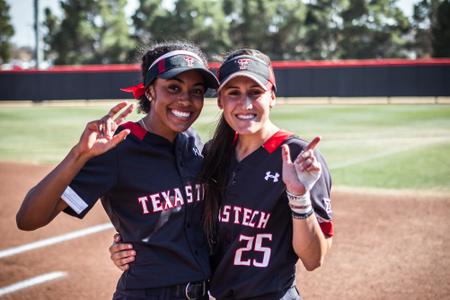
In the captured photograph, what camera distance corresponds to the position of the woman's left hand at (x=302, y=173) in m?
2.22

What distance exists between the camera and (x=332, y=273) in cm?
491

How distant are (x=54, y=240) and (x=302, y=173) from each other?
442cm

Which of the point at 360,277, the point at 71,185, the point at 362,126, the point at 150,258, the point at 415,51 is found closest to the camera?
the point at 71,185

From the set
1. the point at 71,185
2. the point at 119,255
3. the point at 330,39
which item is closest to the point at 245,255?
the point at 119,255

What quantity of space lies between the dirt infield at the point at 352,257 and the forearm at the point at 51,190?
93.6 inches

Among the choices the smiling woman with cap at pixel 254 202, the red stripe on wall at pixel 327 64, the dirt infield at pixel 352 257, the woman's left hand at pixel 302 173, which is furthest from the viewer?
the red stripe on wall at pixel 327 64

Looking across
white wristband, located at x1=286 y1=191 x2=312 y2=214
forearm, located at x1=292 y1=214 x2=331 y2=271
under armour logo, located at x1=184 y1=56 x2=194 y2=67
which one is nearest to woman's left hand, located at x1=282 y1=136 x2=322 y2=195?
white wristband, located at x1=286 y1=191 x2=312 y2=214

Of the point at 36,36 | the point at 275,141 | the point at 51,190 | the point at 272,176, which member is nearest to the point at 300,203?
the point at 272,176

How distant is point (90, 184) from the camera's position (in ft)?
7.79

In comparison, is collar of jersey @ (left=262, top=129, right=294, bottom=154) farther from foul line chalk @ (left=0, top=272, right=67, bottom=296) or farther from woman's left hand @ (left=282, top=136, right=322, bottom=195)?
foul line chalk @ (left=0, top=272, right=67, bottom=296)

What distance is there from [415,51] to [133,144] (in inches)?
1774

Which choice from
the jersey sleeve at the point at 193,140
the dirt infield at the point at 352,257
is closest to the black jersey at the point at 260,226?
the jersey sleeve at the point at 193,140

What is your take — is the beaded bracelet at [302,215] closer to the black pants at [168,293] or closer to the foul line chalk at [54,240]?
the black pants at [168,293]

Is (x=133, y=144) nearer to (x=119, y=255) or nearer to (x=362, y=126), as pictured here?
(x=119, y=255)
